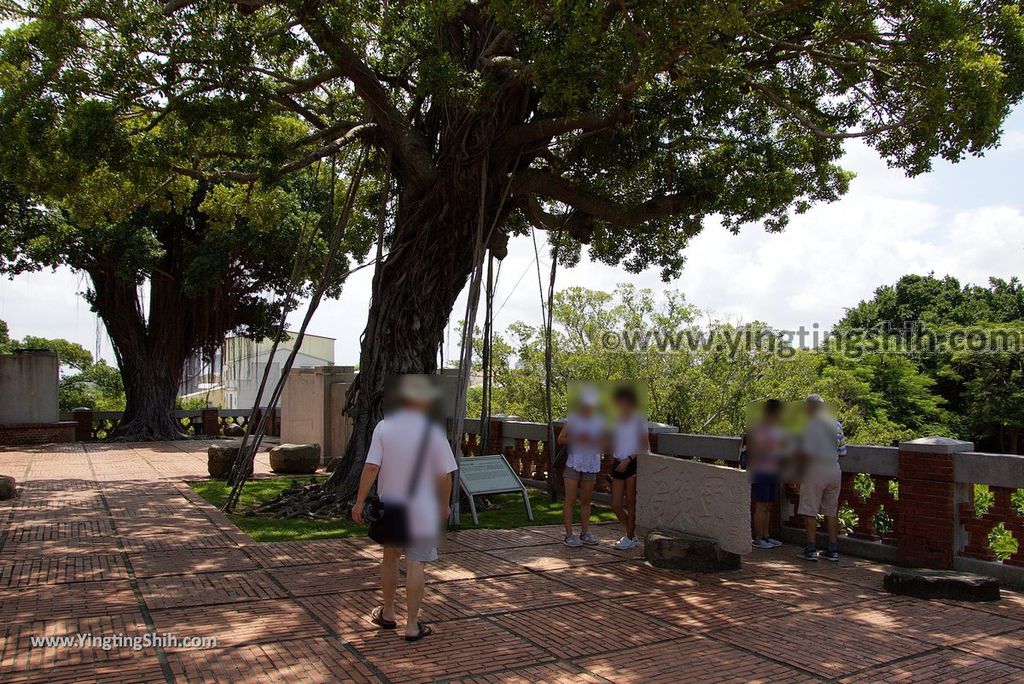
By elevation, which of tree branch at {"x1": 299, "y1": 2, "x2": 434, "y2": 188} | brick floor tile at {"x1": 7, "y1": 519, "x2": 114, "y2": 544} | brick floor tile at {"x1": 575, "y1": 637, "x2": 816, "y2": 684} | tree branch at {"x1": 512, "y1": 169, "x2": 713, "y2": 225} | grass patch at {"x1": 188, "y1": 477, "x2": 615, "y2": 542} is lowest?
brick floor tile at {"x1": 575, "y1": 637, "x2": 816, "y2": 684}

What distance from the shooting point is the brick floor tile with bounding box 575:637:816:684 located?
16.1 ft

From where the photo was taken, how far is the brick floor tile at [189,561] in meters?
7.20

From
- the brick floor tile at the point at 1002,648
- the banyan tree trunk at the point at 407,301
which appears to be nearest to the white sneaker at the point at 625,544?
the brick floor tile at the point at 1002,648

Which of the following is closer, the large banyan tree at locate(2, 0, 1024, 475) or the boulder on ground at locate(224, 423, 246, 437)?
the large banyan tree at locate(2, 0, 1024, 475)

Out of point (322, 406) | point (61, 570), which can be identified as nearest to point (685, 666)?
point (61, 570)

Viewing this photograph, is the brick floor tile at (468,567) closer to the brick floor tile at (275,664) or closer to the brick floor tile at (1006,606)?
the brick floor tile at (275,664)

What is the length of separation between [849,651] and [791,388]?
558 inches

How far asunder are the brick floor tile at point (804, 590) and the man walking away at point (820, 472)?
0.74m

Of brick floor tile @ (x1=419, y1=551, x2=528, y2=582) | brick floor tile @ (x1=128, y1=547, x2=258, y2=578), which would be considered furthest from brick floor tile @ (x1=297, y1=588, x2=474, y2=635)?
brick floor tile @ (x1=128, y1=547, x2=258, y2=578)

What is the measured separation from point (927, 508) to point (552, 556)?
361 centimetres

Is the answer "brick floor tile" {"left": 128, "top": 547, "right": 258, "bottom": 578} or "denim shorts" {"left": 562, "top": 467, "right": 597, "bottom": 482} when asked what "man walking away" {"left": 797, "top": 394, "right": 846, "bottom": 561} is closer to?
"denim shorts" {"left": 562, "top": 467, "right": 597, "bottom": 482}

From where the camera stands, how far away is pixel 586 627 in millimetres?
5875

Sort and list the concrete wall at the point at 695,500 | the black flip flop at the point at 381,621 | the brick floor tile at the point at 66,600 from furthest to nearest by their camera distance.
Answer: the concrete wall at the point at 695,500
the brick floor tile at the point at 66,600
the black flip flop at the point at 381,621

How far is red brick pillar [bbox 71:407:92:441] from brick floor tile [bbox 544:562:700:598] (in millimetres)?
21240
